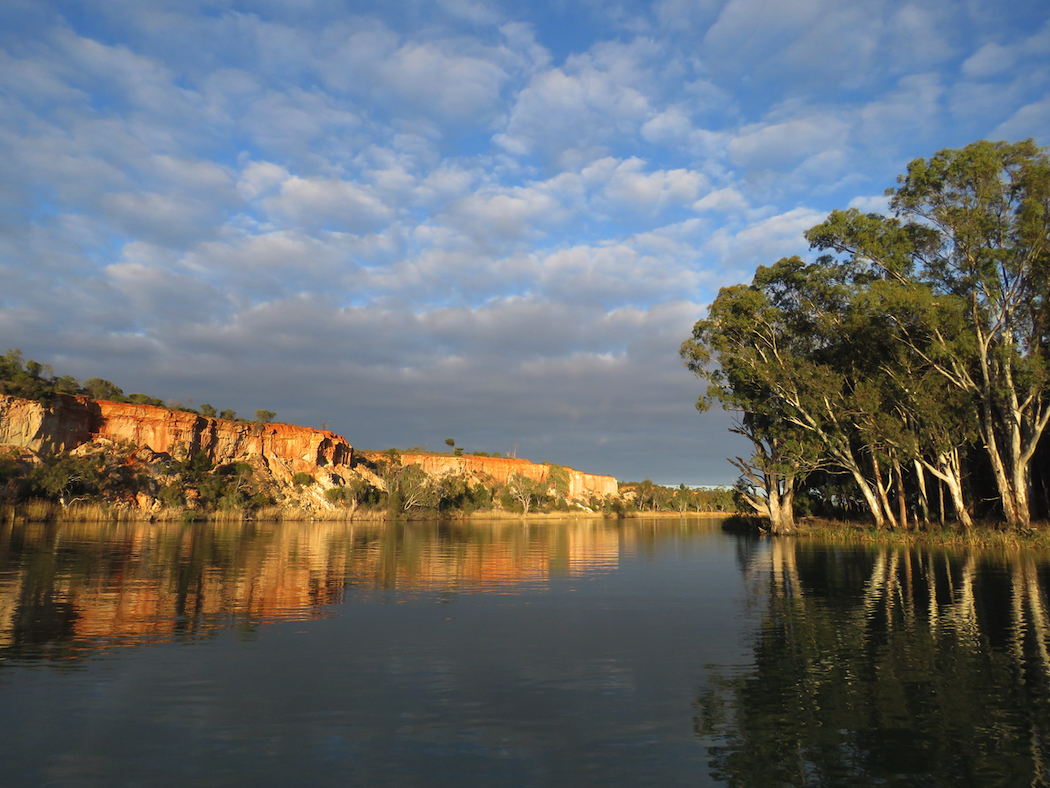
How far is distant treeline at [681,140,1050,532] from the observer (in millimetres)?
30250

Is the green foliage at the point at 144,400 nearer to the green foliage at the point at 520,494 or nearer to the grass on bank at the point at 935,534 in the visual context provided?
the green foliage at the point at 520,494

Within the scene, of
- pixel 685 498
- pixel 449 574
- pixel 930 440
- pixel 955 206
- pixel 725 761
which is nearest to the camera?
pixel 725 761

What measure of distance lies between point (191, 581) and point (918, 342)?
36.5 meters

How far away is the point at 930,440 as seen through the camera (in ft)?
118

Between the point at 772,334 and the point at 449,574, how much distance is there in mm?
30370

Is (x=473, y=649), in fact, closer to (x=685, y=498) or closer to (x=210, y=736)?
(x=210, y=736)

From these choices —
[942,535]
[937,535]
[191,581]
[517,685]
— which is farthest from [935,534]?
[191,581]

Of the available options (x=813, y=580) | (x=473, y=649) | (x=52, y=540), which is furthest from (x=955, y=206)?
(x=52, y=540)

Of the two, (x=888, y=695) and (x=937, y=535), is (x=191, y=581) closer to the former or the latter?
(x=888, y=695)

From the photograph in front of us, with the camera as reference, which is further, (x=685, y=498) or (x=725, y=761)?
(x=685, y=498)

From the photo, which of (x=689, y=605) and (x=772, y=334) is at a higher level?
(x=772, y=334)

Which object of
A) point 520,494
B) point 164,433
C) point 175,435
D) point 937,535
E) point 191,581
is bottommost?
point 191,581

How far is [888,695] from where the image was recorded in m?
8.05

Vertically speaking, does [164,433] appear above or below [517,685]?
above
